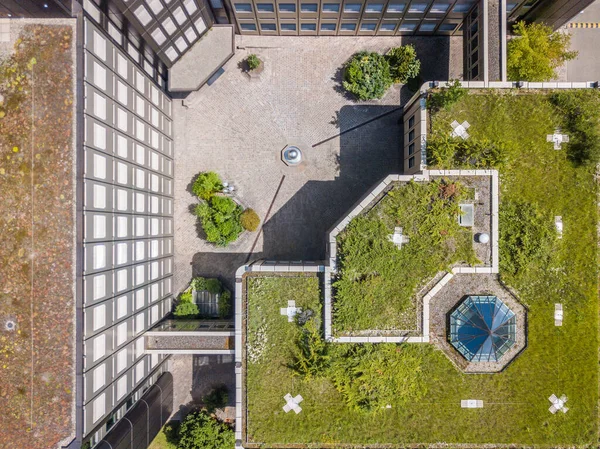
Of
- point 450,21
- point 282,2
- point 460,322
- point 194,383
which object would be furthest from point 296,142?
point 194,383

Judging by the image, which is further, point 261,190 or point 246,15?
point 261,190

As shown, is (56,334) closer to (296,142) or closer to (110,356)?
(110,356)

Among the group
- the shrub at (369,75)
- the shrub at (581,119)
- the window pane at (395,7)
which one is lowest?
the shrub at (581,119)

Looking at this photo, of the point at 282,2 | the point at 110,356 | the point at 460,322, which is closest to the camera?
the point at 110,356

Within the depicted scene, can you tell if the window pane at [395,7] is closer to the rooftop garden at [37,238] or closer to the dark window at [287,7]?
the dark window at [287,7]

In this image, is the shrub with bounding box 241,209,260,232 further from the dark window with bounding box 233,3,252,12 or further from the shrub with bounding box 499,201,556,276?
the shrub with bounding box 499,201,556,276


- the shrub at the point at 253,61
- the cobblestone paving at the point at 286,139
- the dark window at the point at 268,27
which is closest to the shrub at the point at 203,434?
the cobblestone paving at the point at 286,139

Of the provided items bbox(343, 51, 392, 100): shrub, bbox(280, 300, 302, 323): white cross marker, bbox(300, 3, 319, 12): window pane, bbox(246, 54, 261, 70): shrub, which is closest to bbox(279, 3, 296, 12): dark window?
bbox(300, 3, 319, 12): window pane

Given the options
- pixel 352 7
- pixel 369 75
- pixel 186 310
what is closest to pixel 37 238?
pixel 186 310

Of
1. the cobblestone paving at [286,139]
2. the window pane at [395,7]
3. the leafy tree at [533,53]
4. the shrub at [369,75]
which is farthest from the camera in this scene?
the cobblestone paving at [286,139]
